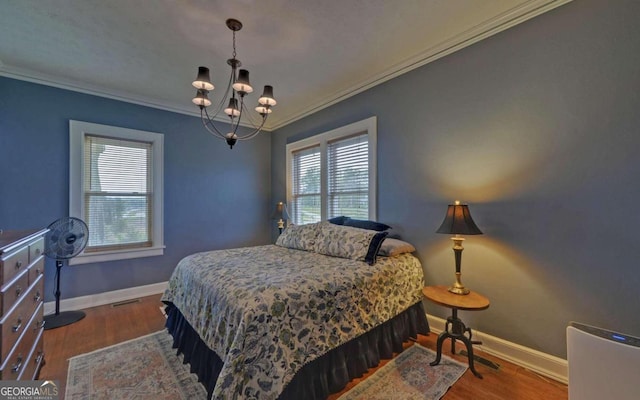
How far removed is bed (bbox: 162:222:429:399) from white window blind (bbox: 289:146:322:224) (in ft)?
4.43

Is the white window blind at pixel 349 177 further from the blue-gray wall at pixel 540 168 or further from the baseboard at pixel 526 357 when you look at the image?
the baseboard at pixel 526 357

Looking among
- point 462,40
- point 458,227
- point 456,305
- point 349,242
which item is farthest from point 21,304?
point 462,40

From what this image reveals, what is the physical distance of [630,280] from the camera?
5.13 ft

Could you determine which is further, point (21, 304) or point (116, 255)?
point (116, 255)

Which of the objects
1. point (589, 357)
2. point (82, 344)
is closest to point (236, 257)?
point (82, 344)

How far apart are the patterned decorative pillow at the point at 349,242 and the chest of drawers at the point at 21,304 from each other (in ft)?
6.64

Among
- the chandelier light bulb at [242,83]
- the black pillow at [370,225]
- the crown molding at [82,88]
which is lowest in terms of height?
the black pillow at [370,225]

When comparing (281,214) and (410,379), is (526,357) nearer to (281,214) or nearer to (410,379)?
(410,379)

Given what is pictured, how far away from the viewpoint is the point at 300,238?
9.38 ft

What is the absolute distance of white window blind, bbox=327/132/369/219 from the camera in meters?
3.17

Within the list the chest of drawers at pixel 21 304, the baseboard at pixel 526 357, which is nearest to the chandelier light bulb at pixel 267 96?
the chest of drawers at pixel 21 304

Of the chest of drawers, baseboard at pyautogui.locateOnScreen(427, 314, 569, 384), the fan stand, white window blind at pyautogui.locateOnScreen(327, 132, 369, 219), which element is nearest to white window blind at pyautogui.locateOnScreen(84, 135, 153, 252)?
the fan stand

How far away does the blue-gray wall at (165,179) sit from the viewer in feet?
9.16

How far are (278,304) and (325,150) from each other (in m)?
2.55
